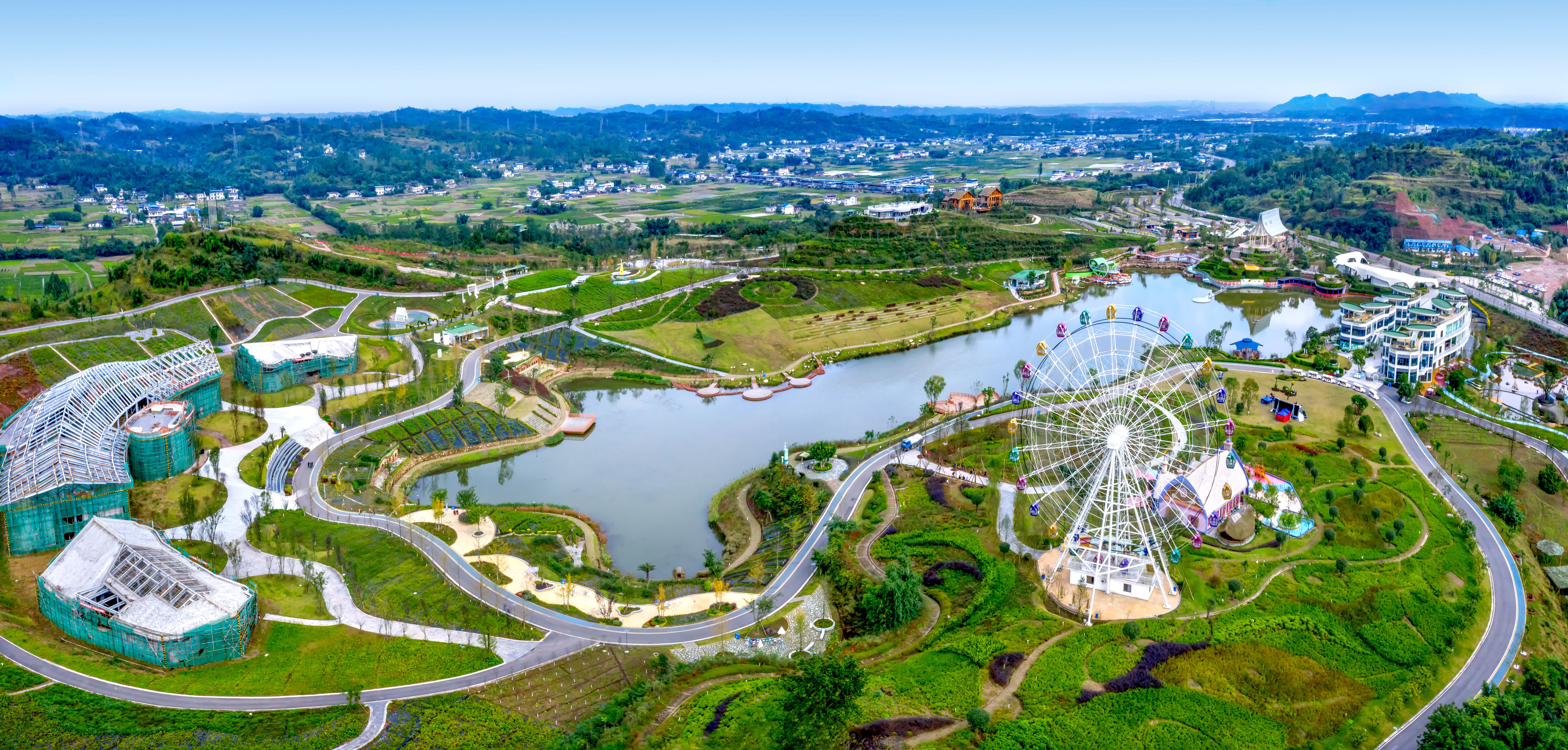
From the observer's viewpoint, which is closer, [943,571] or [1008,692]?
[1008,692]

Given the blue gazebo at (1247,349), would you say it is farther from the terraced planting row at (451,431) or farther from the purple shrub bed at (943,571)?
the terraced planting row at (451,431)

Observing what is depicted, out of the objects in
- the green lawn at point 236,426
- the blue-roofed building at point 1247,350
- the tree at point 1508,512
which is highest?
the blue-roofed building at point 1247,350

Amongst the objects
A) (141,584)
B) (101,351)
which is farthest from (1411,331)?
(101,351)

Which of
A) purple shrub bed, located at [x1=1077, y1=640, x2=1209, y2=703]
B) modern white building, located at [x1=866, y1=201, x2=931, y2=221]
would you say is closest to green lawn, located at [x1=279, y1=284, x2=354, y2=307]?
purple shrub bed, located at [x1=1077, y1=640, x2=1209, y2=703]

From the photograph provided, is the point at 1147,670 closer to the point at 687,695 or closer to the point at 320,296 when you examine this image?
the point at 687,695

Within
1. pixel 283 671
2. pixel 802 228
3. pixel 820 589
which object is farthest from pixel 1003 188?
pixel 283 671

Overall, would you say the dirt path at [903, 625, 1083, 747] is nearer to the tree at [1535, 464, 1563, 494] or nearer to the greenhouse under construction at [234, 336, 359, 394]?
the tree at [1535, 464, 1563, 494]

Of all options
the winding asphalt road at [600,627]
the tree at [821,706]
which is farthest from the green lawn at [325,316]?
the tree at [821,706]
